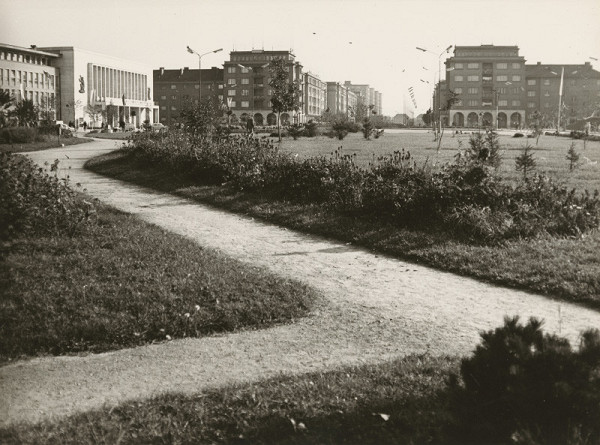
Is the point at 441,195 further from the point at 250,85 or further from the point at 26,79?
the point at 250,85

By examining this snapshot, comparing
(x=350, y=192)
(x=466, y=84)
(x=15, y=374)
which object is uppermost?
(x=466, y=84)

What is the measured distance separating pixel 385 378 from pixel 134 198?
1171 cm

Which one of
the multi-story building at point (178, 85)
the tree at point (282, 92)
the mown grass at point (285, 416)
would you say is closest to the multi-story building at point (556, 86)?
the multi-story building at point (178, 85)

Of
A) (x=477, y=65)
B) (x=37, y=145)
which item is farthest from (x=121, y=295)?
(x=477, y=65)

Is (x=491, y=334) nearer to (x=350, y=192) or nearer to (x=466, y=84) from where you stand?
(x=350, y=192)

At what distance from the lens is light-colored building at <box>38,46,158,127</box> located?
301 feet

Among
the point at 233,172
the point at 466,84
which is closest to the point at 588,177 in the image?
the point at 233,172

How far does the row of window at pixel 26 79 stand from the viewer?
281 ft

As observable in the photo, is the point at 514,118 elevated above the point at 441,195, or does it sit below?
above

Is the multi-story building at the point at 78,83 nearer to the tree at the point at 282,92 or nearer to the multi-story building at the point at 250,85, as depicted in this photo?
the multi-story building at the point at 250,85

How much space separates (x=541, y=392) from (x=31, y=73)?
97.2 metres

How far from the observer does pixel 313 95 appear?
15462 centimetres

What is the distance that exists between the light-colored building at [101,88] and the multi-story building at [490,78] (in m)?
60.6

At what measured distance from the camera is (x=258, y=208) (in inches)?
541
